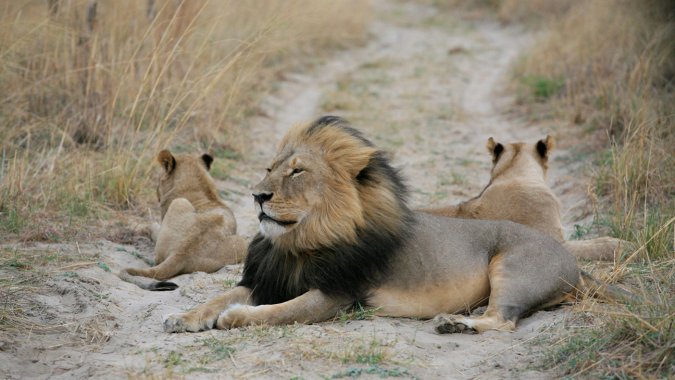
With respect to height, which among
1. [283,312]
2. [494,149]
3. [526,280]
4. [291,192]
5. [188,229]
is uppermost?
[291,192]

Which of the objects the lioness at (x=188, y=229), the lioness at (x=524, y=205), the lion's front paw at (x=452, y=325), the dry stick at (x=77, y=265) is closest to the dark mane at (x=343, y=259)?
the lion's front paw at (x=452, y=325)

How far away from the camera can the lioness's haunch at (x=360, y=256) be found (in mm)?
4617

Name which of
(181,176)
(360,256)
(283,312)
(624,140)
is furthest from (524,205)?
(181,176)

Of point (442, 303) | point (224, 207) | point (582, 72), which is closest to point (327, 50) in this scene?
point (582, 72)

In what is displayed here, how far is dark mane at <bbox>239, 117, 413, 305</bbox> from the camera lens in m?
4.68

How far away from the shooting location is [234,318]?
15.0ft

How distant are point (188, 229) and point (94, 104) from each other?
245cm

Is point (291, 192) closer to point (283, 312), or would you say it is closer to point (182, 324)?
point (283, 312)

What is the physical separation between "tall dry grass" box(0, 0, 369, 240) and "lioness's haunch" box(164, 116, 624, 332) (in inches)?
83.1

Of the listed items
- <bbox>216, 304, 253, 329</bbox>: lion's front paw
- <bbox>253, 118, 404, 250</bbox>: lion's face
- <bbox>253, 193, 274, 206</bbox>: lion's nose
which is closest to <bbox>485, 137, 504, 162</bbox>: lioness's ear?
<bbox>253, 118, 404, 250</bbox>: lion's face

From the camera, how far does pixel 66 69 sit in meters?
8.20

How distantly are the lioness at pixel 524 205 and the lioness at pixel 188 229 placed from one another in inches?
54.6

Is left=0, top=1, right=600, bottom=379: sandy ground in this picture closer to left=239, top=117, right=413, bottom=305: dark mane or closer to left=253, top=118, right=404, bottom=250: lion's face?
left=239, top=117, right=413, bottom=305: dark mane

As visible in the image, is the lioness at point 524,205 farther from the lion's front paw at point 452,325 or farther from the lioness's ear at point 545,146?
the lion's front paw at point 452,325
